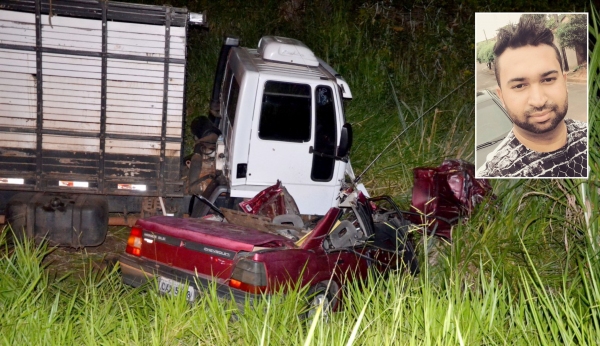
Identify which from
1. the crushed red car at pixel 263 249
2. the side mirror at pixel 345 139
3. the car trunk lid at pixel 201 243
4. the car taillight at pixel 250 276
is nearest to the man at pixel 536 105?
the crushed red car at pixel 263 249

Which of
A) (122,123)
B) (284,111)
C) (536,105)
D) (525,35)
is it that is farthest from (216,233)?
(525,35)

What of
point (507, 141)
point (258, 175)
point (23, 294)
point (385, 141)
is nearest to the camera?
point (507, 141)

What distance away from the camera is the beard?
4359mm

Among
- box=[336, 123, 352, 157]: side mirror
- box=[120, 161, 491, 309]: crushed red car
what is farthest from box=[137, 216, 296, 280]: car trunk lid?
box=[336, 123, 352, 157]: side mirror

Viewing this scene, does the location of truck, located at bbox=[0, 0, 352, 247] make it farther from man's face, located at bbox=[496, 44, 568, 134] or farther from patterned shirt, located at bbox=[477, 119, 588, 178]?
man's face, located at bbox=[496, 44, 568, 134]

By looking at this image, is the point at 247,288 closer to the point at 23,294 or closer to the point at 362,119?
the point at 23,294

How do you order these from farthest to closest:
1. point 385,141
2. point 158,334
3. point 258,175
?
1. point 385,141
2. point 258,175
3. point 158,334

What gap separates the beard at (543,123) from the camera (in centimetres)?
436

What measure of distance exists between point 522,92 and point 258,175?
3686 millimetres

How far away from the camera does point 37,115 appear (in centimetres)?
721

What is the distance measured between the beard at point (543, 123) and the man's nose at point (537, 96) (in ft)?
0.09

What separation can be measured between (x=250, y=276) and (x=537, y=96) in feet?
7.74

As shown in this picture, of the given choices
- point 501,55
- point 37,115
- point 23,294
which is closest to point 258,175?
point 37,115

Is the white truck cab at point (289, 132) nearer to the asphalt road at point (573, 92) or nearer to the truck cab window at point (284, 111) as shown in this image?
the truck cab window at point (284, 111)
